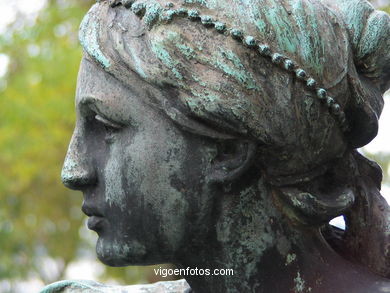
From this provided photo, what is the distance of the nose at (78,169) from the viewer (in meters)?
2.71

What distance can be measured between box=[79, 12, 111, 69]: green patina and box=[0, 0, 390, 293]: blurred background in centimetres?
503

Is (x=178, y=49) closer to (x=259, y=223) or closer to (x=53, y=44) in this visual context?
(x=259, y=223)

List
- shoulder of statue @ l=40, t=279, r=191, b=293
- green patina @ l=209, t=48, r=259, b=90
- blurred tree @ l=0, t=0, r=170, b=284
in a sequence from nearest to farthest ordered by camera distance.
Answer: green patina @ l=209, t=48, r=259, b=90, shoulder of statue @ l=40, t=279, r=191, b=293, blurred tree @ l=0, t=0, r=170, b=284

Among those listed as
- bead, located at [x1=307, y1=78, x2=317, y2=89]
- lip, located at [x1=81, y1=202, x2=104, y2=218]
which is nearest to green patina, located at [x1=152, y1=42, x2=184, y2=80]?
bead, located at [x1=307, y1=78, x2=317, y2=89]

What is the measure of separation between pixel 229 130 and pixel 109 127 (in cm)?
38

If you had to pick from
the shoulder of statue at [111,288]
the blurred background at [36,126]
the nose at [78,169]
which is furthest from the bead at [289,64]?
the blurred background at [36,126]

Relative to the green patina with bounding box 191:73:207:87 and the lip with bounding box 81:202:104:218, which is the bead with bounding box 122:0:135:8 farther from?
the lip with bounding box 81:202:104:218

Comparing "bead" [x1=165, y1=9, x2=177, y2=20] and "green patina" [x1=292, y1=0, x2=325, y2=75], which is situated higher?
"bead" [x1=165, y1=9, x2=177, y2=20]

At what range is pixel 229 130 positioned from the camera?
8.45 feet

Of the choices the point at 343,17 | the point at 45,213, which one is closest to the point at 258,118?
the point at 343,17

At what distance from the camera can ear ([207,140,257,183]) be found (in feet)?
8.60

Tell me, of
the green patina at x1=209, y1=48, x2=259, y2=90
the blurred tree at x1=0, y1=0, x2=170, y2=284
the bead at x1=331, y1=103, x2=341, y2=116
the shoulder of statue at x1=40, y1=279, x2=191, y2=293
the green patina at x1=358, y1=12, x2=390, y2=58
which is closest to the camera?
the green patina at x1=209, y1=48, x2=259, y2=90

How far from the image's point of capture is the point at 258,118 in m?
2.55

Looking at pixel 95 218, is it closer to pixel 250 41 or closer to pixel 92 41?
pixel 92 41
